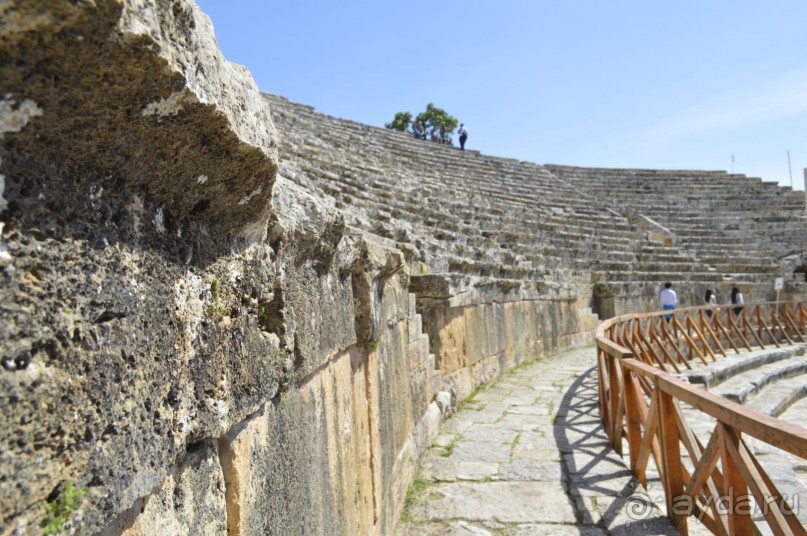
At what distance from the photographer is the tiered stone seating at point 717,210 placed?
1750cm

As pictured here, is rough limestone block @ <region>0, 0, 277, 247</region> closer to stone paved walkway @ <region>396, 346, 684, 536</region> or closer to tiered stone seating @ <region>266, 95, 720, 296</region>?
stone paved walkway @ <region>396, 346, 684, 536</region>

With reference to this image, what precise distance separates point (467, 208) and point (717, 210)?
11.8 m

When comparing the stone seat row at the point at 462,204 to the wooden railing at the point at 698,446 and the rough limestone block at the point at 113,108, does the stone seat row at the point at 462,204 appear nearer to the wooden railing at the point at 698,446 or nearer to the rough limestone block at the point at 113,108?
the wooden railing at the point at 698,446

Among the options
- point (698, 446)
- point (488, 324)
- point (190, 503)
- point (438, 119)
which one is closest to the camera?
point (190, 503)

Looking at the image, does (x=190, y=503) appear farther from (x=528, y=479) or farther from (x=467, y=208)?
(x=467, y=208)

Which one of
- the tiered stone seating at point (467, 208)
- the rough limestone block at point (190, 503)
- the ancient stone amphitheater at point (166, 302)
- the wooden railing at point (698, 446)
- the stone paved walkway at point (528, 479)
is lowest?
the stone paved walkway at point (528, 479)

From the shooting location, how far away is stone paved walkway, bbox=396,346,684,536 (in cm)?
358

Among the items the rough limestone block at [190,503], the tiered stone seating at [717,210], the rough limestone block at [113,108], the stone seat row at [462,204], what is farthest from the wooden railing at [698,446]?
the tiered stone seating at [717,210]

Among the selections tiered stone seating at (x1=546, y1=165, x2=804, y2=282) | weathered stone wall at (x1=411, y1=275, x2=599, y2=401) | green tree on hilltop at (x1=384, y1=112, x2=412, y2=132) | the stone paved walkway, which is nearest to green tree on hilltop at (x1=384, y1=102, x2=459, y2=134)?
green tree on hilltop at (x1=384, y1=112, x2=412, y2=132)

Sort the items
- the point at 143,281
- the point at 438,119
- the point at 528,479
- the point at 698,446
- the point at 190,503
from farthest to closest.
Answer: the point at 438,119
the point at 528,479
the point at 698,446
the point at 190,503
the point at 143,281

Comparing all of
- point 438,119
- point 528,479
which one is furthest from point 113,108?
point 438,119

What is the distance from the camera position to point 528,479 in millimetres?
4336

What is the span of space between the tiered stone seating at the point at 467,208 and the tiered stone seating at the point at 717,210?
112 cm

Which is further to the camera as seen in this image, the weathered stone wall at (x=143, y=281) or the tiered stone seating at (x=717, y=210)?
the tiered stone seating at (x=717, y=210)
